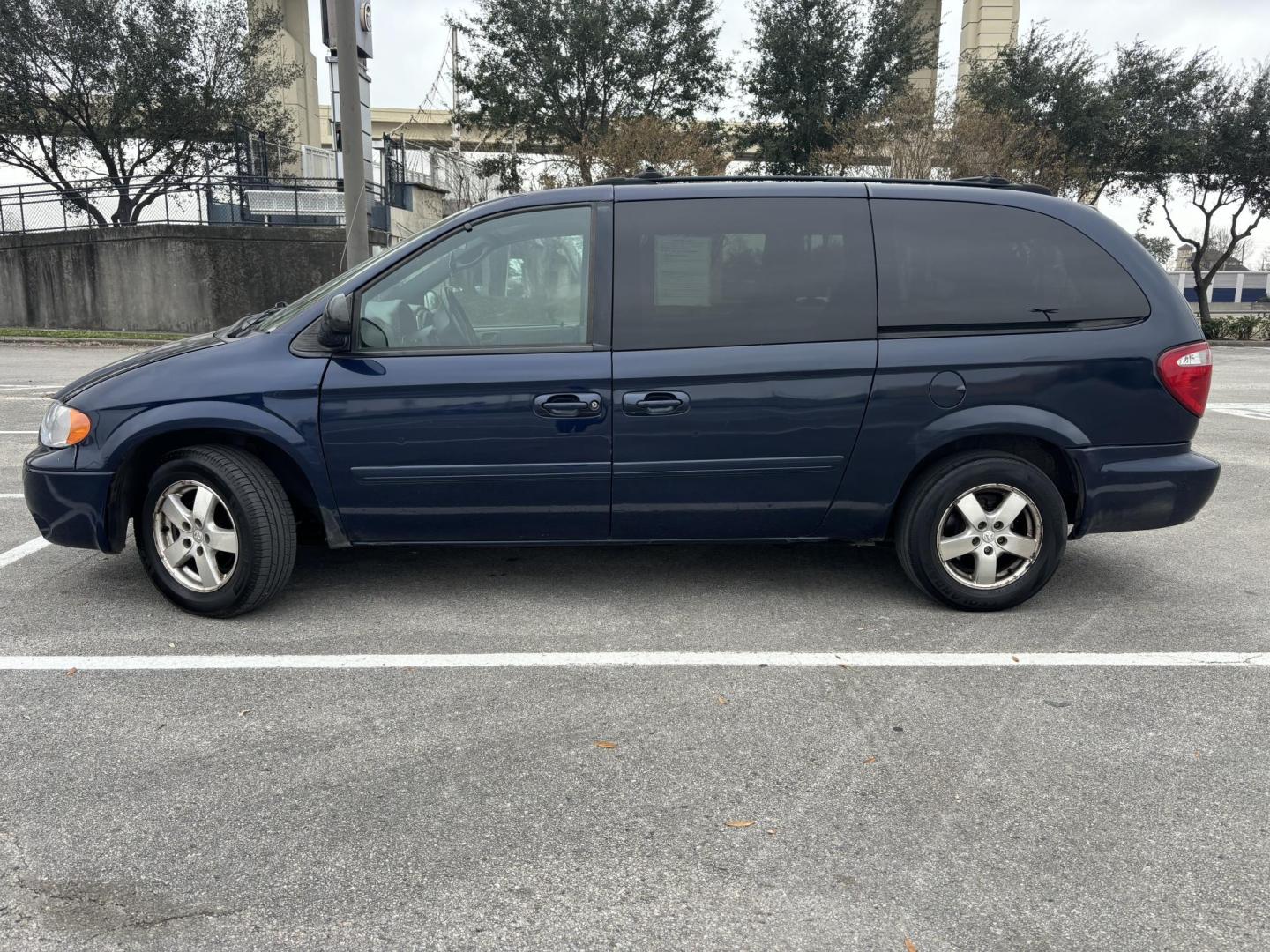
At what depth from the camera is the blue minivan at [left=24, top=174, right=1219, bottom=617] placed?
4.05 m

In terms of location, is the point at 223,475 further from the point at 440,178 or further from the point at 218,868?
the point at 440,178

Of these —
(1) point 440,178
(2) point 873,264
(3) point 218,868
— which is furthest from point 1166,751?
(1) point 440,178

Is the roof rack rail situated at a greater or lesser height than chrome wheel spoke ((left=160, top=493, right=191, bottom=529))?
greater

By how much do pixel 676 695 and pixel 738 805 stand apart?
0.73 m

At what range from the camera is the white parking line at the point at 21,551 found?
496 centimetres

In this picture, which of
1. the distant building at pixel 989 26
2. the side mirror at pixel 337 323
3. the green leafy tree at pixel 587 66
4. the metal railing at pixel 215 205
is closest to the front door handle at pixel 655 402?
the side mirror at pixel 337 323

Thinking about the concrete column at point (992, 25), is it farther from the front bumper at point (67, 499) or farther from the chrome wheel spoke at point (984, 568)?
the front bumper at point (67, 499)

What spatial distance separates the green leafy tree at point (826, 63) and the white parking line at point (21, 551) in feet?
87.1

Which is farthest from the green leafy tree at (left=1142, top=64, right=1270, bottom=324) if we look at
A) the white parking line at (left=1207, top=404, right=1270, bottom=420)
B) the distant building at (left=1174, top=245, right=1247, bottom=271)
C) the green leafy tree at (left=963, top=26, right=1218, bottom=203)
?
the distant building at (left=1174, top=245, right=1247, bottom=271)

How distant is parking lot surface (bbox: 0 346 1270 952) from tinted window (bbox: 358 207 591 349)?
1.19m

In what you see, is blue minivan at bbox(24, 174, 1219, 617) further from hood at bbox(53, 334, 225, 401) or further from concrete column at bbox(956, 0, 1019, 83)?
concrete column at bbox(956, 0, 1019, 83)

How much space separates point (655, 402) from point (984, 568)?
1590 millimetres

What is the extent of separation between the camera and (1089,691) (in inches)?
138

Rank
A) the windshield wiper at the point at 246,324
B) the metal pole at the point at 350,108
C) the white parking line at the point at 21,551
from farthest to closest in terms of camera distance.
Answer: the metal pole at the point at 350,108 → the white parking line at the point at 21,551 → the windshield wiper at the point at 246,324
